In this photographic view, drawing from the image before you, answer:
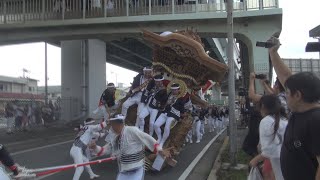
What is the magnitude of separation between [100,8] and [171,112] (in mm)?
13677

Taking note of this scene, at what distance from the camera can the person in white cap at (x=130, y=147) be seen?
6574 mm

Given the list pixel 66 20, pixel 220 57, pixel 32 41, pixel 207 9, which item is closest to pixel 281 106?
pixel 207 9

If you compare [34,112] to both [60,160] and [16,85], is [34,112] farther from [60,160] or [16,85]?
[16,85]

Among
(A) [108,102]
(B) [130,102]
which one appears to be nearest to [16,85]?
(A) [108,102]

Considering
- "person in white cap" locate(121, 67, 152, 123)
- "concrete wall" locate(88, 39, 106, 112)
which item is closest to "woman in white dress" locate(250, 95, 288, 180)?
"person in white cap" locate(121, 67, 152, 123)

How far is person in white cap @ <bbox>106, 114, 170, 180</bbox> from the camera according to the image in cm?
657

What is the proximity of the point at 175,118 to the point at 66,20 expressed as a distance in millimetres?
13923

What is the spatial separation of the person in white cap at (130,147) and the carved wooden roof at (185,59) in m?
6.50

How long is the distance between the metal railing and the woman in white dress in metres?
17.0

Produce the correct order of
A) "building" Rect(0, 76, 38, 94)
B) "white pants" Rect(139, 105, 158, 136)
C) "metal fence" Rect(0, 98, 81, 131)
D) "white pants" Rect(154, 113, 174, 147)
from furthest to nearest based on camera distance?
1. "building" Rect(0, 76, 38, 94)
2. "metal fence" Rect(0, 98, 81, 131)
3. "white pants" Rect(139, 105, 158, 136)
4. "white pants" Rect(154, 113, 174, 147)

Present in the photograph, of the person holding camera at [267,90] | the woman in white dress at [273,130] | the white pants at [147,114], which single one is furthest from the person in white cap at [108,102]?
the woman in white dress at [273,130]

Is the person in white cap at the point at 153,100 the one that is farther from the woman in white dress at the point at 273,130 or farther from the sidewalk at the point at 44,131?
the sidewalk at the point at 44,131

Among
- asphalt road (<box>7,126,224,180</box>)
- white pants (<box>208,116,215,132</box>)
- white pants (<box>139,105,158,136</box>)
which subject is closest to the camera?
asphalt road (<box>7,126,224,180</box>)

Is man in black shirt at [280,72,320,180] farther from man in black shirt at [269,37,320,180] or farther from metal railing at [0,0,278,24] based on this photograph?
metal railing at [0,0,278,24]
